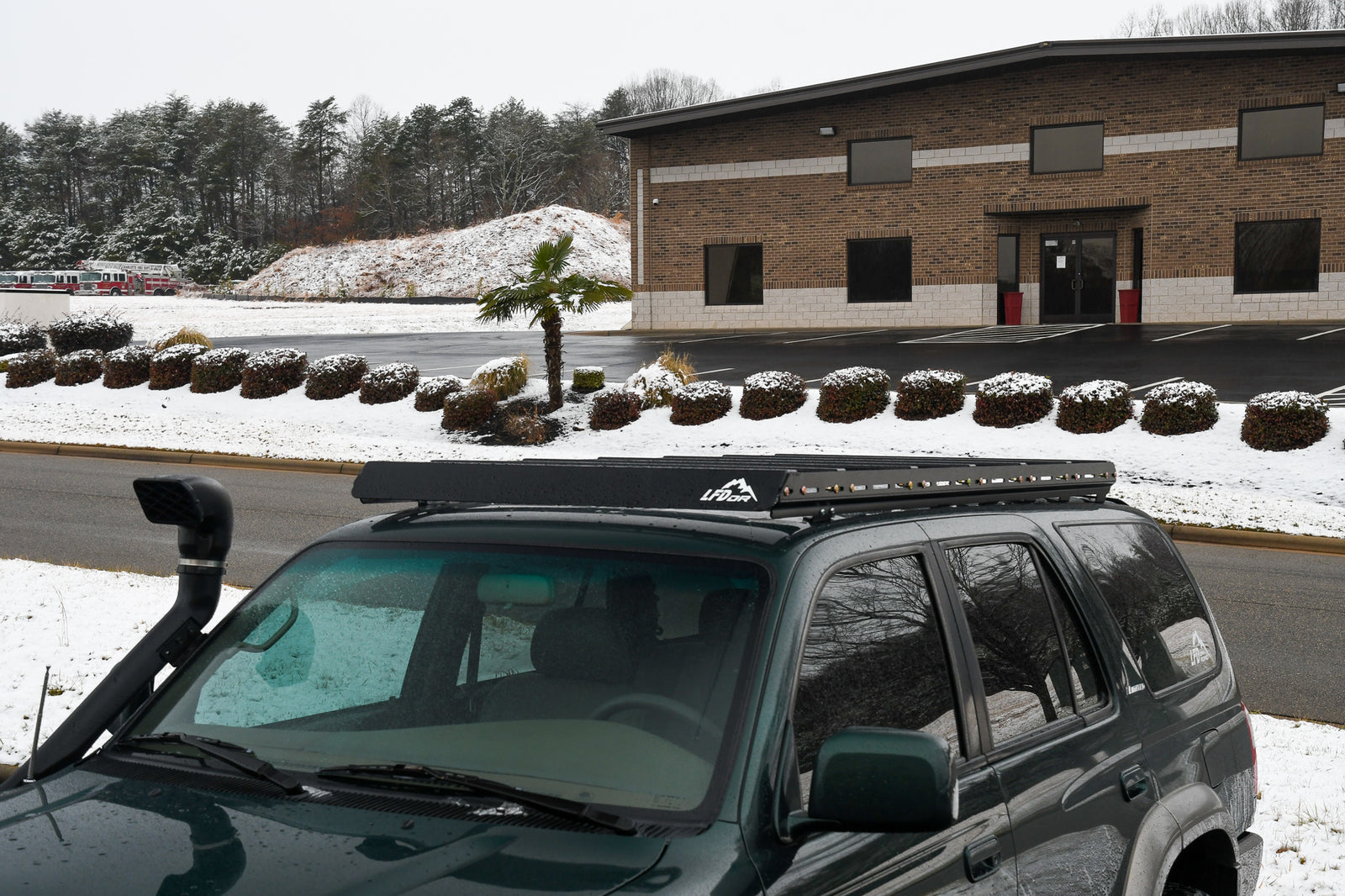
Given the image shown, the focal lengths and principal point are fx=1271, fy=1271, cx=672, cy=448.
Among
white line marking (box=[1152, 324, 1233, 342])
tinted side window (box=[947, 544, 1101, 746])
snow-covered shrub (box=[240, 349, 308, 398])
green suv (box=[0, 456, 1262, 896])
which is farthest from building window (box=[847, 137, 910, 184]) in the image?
tinted side window (box=[947, 544, 1101, 746])

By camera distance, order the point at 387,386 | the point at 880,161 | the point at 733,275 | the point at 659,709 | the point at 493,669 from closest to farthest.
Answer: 1. the point at 659,709
2. the point at 493,669
3. the point at 387,386
4. the point at 880,161
5. the point at 733,275

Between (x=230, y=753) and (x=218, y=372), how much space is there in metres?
24.6

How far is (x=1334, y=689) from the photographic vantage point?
8367mm

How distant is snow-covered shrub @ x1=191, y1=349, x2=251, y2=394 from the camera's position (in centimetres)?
2566

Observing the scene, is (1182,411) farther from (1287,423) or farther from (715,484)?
(715,484)

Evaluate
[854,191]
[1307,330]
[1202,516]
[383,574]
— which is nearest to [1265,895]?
[383,574]

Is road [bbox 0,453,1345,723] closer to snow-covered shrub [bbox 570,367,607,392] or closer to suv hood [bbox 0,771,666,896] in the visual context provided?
snow-covered shrub [bbox 570,367,607,392]

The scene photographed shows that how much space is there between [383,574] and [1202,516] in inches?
515

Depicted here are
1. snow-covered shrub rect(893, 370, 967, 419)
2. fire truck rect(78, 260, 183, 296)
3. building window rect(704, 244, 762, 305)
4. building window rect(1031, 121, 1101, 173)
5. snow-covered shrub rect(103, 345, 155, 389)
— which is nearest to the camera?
snow-covered shrub rect(893, 370, 967, 419)

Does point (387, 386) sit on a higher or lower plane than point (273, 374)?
lower

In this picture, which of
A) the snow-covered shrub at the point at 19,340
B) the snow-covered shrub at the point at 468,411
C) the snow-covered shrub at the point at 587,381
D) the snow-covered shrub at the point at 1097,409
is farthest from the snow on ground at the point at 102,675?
the snow-covered shrub at the point at 19,340

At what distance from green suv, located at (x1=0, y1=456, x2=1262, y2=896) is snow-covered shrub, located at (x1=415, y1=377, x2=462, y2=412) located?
19.4 m

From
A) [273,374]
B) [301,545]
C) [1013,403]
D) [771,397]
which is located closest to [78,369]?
[273,374]

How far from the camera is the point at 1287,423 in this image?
1712 cm
